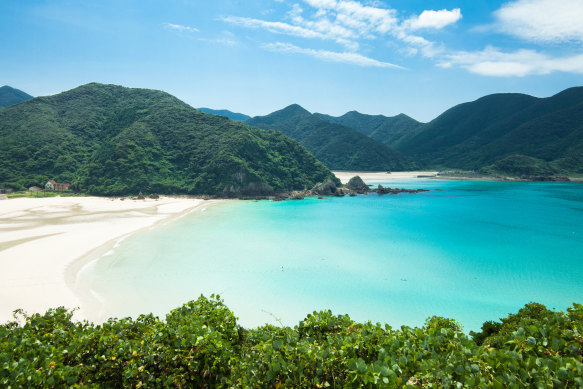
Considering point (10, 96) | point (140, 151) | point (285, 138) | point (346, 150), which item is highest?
point (10, 96)

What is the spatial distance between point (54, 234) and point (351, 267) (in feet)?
92.2

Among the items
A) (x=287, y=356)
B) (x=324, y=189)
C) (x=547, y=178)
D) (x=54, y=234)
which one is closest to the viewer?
(x=287, y=356)

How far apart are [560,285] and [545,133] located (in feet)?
441

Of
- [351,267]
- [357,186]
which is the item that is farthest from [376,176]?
[351,267]

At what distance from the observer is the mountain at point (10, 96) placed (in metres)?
174

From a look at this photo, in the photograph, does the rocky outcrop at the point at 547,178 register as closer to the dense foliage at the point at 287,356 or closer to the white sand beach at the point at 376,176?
the white sand beach at the point at 376,176

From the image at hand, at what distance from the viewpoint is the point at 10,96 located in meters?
182

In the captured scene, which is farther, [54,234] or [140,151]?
[140,151]

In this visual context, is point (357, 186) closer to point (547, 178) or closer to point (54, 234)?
point (54, 234)

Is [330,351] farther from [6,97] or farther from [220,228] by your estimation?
[6,97]

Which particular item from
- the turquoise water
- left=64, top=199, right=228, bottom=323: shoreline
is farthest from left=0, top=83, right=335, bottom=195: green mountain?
left=64, top=199, right=228, bottom=323: shoreline

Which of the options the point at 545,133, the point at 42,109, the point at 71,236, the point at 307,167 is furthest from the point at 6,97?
the point at 545,133

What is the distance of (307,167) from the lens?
81250mm

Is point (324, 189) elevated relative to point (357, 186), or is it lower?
lower
